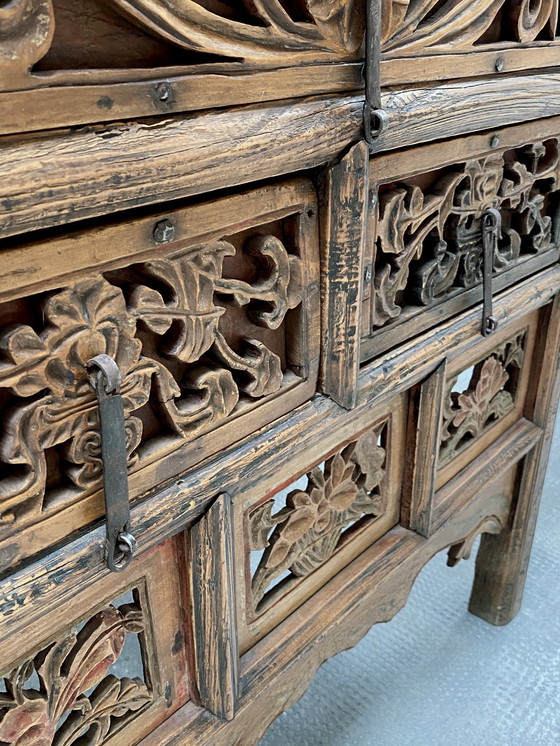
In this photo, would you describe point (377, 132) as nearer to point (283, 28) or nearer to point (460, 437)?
point (283, 28)

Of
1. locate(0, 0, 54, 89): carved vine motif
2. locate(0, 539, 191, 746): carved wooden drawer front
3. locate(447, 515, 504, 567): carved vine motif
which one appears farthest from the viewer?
locate(447, 515, 504, 567): carved vine motif

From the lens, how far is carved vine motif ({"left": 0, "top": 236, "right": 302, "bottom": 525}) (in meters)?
0.40

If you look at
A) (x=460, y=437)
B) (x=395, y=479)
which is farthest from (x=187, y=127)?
(x=460, y=437)

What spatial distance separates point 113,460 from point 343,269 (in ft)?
0.79

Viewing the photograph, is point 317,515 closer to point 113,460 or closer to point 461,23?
point 113,460

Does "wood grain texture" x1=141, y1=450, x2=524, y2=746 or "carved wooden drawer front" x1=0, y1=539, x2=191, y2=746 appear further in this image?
"wood grain texture" x1=141, y1=450, x2=524, y2=746

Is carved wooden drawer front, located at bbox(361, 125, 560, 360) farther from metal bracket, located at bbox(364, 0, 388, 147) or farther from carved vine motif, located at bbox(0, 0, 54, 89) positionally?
carved vine motif, located at bbox(0, 0, 54, 89)

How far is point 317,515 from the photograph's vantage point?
712 mm

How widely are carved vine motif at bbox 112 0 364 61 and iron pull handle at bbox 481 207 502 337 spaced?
29cm

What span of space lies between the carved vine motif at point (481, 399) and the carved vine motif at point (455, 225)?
16cm

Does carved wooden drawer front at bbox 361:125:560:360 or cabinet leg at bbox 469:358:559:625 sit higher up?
carved wooden drawer front at bbox 361:125:560:360

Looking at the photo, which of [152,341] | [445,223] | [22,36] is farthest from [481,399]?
[22,36]

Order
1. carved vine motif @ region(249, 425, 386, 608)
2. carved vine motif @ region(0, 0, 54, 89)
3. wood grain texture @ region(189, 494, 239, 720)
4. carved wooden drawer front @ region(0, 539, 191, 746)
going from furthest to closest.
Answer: carved vine motif @ region(249, 425, 386, 608) < wood grain texture @ region(189, 494, 239, 720) < carved wooden drawer front @ region(0, 539, 191, 746) < carved vine motif @ region(0, 0, 54, 89)

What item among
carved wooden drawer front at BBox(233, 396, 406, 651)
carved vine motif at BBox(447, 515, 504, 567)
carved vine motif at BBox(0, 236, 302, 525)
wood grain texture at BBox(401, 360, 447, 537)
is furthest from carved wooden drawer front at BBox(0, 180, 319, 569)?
carved vine motif at BBox(447, 515, 504, 567)
